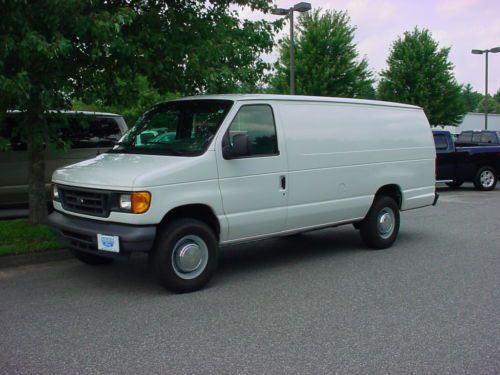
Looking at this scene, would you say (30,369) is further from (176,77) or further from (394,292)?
(176,77)

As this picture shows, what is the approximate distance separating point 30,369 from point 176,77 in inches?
203

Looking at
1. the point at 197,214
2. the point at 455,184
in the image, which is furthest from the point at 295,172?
the point at 455,184

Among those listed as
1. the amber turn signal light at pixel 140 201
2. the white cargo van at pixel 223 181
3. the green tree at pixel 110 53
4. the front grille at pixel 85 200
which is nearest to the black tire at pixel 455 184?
the white cargo van at pixel 223 181

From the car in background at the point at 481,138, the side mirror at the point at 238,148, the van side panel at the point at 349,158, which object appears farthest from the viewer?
the car in background at the point at 481,138

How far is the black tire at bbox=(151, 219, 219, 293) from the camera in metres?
5.65

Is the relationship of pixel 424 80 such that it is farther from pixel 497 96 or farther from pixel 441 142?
pixel 497 96

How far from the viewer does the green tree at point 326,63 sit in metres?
27.7

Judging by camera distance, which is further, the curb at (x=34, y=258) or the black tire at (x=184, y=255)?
the curb at (x=34, y=258)

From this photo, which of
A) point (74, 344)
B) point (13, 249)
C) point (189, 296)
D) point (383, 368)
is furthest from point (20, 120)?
point (383, 368)

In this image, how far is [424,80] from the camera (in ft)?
104

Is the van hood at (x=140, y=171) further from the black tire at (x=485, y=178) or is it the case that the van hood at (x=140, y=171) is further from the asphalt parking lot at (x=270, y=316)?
the black tire at (x=485, y=178)

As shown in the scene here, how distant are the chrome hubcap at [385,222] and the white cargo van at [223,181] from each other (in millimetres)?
17

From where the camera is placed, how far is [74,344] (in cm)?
442

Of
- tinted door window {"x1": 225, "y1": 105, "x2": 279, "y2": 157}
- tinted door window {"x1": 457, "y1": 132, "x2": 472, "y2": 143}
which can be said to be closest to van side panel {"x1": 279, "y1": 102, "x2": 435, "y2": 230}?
tinted door window {"x1": 225, "y1": 105, "x2": 279, "y2": 157}
